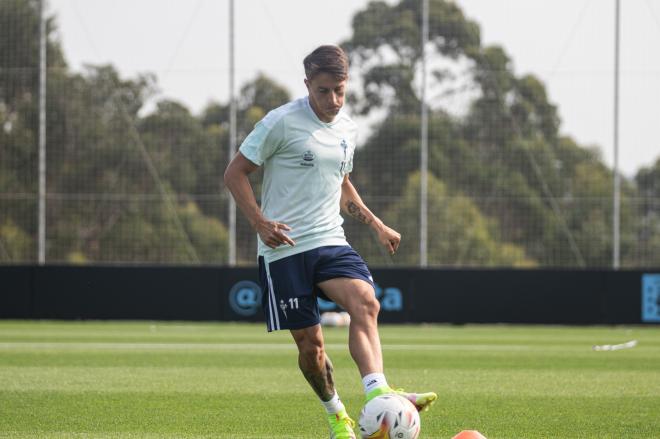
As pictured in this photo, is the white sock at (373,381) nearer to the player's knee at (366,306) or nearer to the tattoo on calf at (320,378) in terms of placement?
the player's knee at (366,306)

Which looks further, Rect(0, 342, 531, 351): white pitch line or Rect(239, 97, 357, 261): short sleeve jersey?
Rect(0, 342, 531, 351): white pitch line

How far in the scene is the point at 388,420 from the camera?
19.2 feet

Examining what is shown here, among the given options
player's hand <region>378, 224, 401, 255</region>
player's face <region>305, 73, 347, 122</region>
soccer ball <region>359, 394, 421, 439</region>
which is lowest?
soccer ball <region>359, 394, 421, 439</region>

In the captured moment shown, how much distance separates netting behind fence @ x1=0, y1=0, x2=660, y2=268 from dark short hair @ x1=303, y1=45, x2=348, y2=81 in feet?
58.8

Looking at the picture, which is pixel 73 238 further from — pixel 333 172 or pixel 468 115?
pixel 333 172

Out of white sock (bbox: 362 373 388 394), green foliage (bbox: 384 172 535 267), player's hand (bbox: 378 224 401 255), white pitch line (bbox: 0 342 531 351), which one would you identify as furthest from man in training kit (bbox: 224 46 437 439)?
green foliage (bbox: 384 172 535 267)

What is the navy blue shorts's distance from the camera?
6523 mm

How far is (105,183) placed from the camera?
83.8ft

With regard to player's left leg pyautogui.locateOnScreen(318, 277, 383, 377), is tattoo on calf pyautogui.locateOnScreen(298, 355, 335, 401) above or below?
below

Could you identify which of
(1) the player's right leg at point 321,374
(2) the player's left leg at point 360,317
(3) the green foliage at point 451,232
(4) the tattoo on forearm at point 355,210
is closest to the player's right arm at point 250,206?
(2) the player's left leg at point 360,317

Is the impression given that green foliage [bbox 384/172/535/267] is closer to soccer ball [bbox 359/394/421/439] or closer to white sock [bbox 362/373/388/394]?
white sock [bbox 362/373/388/394]

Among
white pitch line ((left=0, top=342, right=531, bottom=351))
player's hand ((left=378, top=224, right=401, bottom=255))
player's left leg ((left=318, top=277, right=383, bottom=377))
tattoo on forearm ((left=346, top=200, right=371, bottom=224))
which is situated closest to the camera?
player's left leg ((left=318, top=277, right=383, bottom=377))

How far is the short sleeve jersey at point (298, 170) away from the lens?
6.48 m

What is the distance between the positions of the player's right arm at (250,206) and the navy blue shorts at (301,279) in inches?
8.5
